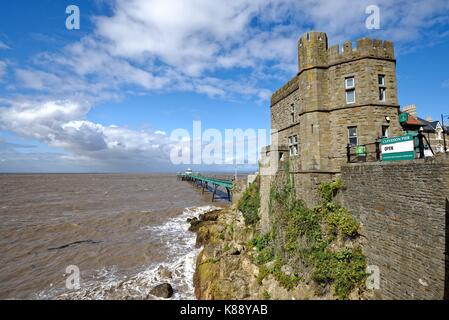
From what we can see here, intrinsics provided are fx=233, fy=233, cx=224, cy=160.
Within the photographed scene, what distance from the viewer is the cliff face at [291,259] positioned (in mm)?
9867

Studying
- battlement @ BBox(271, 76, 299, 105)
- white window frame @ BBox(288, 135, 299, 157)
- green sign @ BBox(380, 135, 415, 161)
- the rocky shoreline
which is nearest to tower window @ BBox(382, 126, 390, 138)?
green sign @ BBox(380, 135, 415, 161)

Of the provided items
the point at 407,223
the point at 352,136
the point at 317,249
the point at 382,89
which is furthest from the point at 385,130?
the point at 317,249

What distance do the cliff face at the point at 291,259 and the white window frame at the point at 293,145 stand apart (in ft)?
7.81

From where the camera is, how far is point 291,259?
38.4ft

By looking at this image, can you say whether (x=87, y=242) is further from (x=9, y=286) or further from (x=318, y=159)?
(x=318, y=159)

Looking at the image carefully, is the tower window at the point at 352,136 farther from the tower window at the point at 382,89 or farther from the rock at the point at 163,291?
the rock at the point at 163,291

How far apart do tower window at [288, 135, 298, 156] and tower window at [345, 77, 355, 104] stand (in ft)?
13.7

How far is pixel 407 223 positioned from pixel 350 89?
7.43m

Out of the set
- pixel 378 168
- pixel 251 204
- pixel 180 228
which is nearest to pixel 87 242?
pixel 180 228

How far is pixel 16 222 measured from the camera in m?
29.8

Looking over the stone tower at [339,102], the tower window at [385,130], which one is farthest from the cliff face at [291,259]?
the tower window at [385,130]
